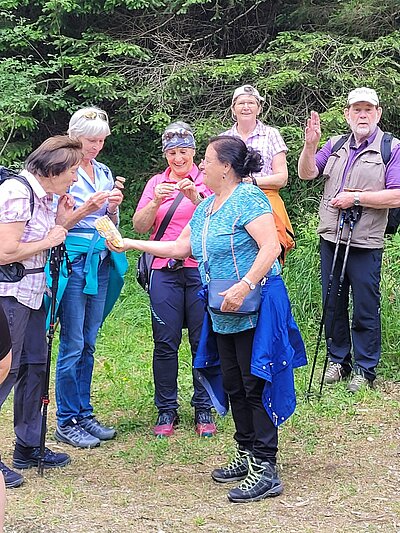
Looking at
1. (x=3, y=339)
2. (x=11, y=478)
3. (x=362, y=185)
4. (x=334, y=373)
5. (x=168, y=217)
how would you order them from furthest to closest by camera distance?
(x=334, y=373)
(x=362, y=185)
(x=168, y=217)
(x=11, y=478)
(x=3, y=339)

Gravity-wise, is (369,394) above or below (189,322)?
below

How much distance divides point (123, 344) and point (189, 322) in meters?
2.27

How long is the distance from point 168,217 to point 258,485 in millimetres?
1756

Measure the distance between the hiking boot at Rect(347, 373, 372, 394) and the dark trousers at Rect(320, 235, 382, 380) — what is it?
0.14ft

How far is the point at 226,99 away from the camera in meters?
9.18

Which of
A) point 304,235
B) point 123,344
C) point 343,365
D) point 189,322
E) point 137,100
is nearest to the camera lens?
point 189,322

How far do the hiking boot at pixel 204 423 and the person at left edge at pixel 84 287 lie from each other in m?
0.55

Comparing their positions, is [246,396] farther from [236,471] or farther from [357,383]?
[357,383]

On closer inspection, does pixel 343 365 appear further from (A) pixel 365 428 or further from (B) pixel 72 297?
(B) pixel 72 297

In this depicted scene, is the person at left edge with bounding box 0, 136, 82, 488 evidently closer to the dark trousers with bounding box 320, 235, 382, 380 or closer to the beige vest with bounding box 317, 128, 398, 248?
the beige vest with bounding box 317, 128, 398, 248

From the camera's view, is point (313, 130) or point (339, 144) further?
point (339, 144)

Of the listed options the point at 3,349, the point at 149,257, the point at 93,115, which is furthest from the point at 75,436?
the point at 3,349

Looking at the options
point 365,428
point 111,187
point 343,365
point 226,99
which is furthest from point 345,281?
point 226,99

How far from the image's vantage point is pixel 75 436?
489 centimetres
